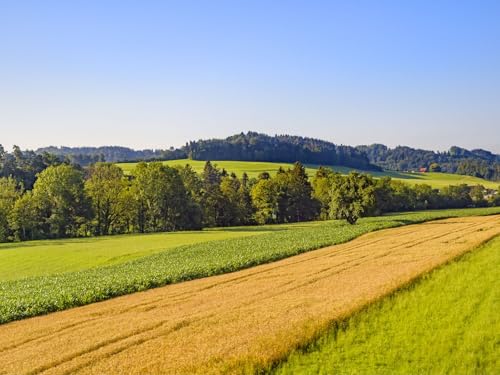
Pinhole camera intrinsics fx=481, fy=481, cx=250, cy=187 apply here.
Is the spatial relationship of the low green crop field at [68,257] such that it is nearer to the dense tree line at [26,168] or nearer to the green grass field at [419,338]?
the green grass field at [419,338]

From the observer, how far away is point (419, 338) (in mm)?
14680

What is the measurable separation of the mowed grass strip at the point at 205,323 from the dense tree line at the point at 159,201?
4515 centimetres

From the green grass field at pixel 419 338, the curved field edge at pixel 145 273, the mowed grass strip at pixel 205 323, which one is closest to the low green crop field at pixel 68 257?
the curved field edge at pixel 145 273

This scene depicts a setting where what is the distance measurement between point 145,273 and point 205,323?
15924mm

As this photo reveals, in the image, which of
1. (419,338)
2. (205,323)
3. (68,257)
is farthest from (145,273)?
(419,338)

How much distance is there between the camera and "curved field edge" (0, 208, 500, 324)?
79.5 feet

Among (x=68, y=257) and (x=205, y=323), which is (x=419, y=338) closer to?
(x=205, y=323)

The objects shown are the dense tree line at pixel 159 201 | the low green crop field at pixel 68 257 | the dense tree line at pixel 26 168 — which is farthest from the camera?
the dense tree line at pixel 26 168

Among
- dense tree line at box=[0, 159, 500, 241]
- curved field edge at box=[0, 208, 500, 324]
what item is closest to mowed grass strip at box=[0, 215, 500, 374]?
curved field edge at box=[0, 208, 500, 324]

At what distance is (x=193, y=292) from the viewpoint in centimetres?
2483

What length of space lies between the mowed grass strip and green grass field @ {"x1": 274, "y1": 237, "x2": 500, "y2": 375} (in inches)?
32.8

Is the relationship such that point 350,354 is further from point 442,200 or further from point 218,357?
point 442,200

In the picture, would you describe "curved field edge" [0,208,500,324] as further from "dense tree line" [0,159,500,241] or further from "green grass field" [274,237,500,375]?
"dense tree line" [0,159,500,241]

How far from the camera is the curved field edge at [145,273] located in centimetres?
2423
